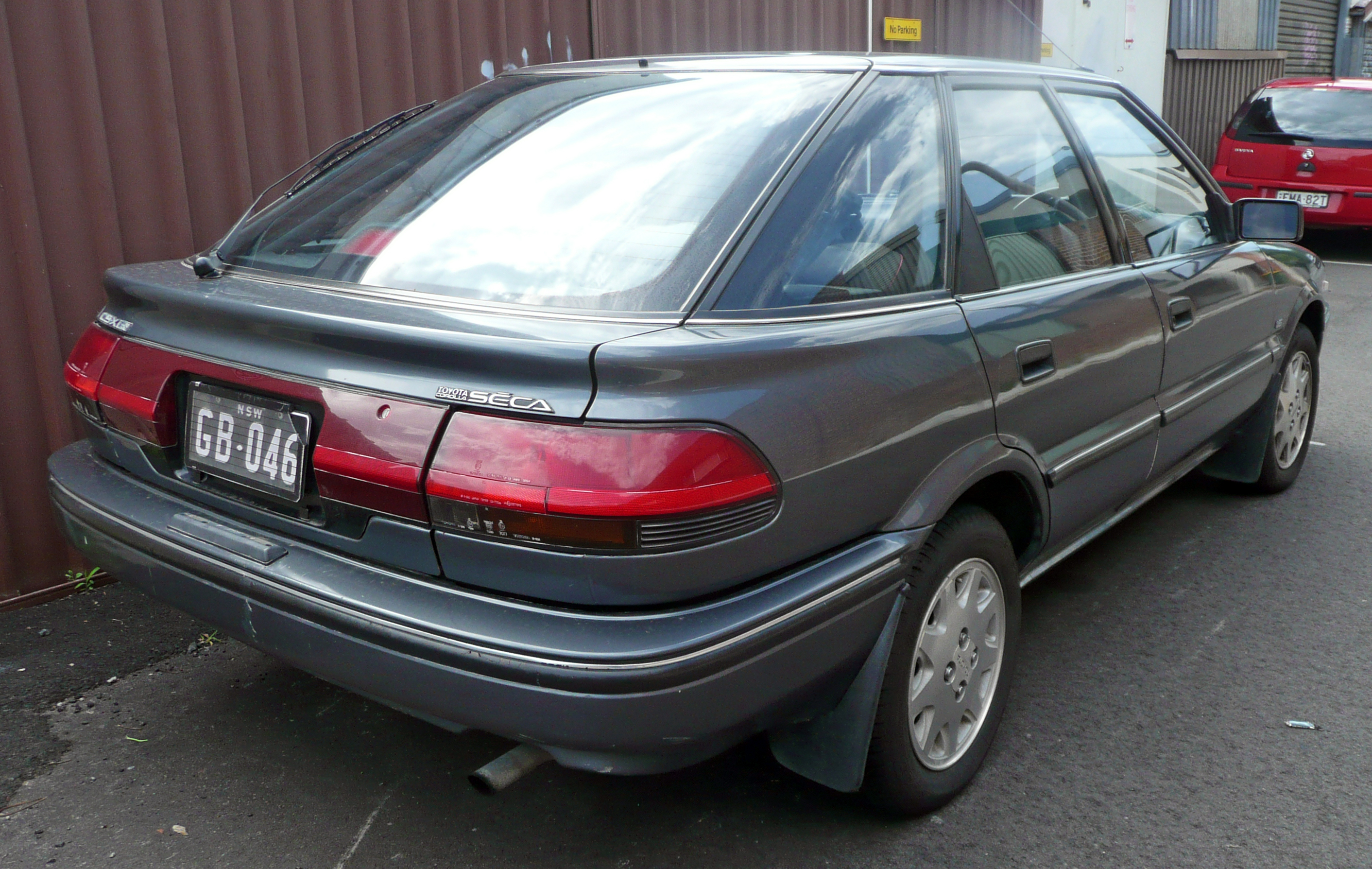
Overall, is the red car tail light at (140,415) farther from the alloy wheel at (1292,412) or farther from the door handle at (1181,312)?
the alloy wheel at (1292,412)

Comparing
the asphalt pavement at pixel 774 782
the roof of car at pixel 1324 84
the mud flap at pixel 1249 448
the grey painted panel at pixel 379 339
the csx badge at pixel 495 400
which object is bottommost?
the asphalt pavement at pixel 774 782

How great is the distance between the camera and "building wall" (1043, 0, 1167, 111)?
1182 cm

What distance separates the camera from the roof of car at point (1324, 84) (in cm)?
1069

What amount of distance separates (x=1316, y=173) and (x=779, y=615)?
1040 centimetres

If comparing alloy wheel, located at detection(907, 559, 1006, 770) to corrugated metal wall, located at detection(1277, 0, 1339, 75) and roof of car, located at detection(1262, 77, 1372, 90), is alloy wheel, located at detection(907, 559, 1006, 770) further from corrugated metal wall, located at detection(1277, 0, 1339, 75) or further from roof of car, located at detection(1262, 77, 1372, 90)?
corrugated metal wall, located at detection(1277, 0, 1339, 75)

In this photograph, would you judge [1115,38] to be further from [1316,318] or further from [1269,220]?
[1269,220]

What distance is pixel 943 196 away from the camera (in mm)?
2562

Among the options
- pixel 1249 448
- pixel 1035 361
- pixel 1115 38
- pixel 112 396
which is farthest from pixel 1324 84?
pixel 112 396

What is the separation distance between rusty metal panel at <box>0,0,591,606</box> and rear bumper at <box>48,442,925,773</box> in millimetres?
1734

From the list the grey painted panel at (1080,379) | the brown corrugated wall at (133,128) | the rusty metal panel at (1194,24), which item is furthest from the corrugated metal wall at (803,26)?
the rusty metal panel at (1194,24)

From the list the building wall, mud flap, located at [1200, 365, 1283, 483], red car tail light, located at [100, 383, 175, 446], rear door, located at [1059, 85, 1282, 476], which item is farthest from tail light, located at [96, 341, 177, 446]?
the building wall

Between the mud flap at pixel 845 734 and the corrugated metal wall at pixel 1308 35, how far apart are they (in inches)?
702

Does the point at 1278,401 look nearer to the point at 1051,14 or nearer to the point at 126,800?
the point at 126,800

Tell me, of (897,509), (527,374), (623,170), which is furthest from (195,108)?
(897,509)
